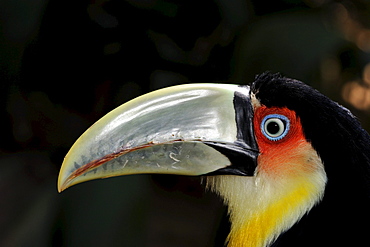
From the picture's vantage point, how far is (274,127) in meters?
2.19

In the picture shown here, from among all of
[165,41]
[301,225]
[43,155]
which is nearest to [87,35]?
[165,41]

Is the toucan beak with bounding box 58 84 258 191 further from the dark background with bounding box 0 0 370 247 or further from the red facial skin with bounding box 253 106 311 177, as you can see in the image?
the dark background with bounding box 0 0 370 247

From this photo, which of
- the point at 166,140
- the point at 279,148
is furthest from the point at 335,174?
the point at 166,140

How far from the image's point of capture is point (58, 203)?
404 cm

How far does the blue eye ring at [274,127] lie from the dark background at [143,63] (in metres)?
2.13

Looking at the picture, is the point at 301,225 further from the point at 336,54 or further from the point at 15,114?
the point at 15,114

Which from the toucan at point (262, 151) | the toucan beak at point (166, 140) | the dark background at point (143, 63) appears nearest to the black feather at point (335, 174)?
the toucan at point (262, 151)

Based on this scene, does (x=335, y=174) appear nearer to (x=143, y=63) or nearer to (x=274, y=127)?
(x=274, y=127)

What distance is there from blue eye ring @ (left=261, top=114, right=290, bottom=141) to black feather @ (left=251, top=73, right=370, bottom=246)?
7cm

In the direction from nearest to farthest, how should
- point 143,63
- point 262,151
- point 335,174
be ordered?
point 335,174 → point 262,151 → point 143,63

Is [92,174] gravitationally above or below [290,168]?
below

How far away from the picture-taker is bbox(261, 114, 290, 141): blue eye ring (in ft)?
7.09

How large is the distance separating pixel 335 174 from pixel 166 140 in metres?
0.61

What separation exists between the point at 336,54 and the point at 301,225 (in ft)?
8.74
